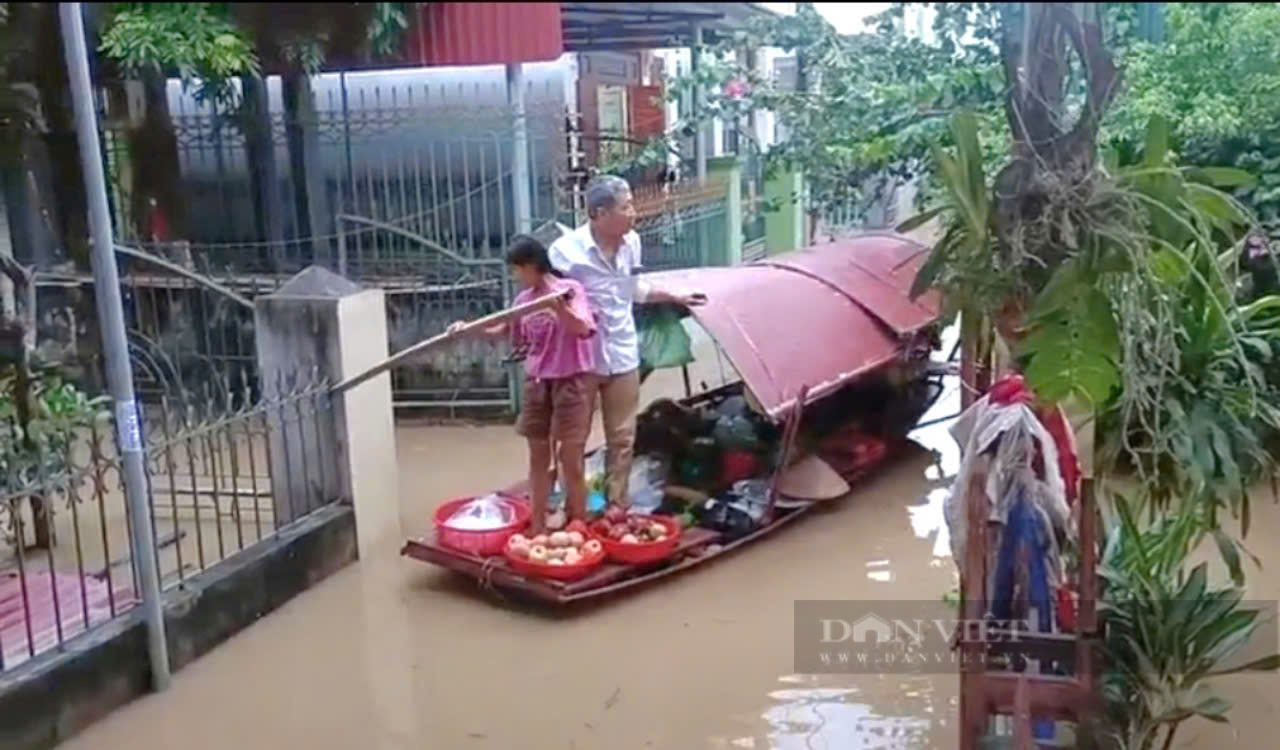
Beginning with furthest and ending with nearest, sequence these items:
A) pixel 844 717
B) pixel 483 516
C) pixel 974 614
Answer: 1. pixel 483 516
2. pixel 844 717
3. pixel 974 614

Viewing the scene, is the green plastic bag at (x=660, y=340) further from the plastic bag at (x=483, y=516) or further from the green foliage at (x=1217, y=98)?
the green foliage at (x=1217, y=98)

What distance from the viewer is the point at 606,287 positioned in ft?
13.8

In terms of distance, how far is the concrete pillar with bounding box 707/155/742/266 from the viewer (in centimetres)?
579

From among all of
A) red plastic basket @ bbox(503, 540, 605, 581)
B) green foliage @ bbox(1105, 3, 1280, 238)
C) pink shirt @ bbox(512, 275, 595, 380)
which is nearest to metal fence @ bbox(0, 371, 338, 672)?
pink shirt @ bbox(512, 275, 595, 380)

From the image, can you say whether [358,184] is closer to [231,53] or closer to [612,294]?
[612,294]

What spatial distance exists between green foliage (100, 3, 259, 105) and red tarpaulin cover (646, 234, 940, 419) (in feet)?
5.95

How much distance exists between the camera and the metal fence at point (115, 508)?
3.25m

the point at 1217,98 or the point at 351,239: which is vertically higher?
the point at 1217,98

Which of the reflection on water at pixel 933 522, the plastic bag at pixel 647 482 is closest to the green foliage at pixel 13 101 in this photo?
the plastic bag at pixel 647 482

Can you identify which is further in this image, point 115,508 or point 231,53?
point 115,508

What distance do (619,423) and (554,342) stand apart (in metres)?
0.47

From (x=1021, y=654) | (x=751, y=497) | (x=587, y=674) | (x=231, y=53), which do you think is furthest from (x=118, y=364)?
(x=1021, y=654)

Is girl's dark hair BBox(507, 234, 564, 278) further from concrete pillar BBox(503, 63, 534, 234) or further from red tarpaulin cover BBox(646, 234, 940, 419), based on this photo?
concrete pillar BBox(503, 63, 534, 234)

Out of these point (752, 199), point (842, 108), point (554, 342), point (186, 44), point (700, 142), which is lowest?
point (554, 342)
